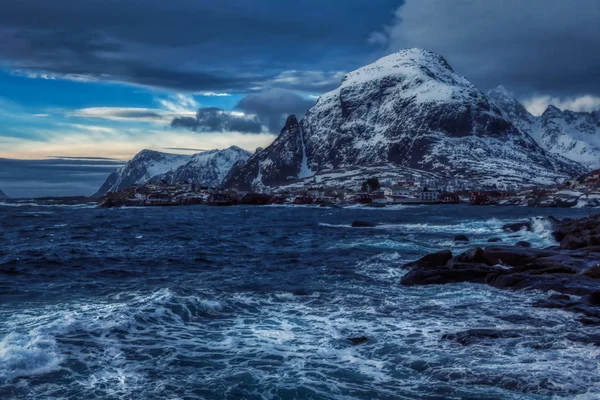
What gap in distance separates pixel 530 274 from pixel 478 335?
45.5 ft

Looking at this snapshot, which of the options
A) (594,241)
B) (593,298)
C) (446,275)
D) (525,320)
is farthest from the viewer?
(594,241)

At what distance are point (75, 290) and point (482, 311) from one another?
23033 mm

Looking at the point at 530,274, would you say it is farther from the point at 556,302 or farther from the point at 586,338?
the point at 586,338

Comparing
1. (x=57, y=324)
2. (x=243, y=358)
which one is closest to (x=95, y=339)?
(x=57, y=324)

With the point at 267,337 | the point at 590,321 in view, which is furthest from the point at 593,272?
the point at 267,337

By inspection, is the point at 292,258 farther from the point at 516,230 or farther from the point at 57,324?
the point at 516,230

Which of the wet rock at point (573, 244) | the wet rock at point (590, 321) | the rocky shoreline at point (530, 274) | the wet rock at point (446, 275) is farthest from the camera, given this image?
the wet rock at point (573, 244)

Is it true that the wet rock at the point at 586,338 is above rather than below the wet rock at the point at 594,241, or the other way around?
below

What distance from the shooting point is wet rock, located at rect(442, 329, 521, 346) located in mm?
20625

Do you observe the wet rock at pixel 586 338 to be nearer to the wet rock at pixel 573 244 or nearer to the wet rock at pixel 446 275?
the wet rock at pixel 446 275

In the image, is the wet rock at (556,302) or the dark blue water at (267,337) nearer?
the dark blue water at (267,337)

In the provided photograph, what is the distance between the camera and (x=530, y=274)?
108ft

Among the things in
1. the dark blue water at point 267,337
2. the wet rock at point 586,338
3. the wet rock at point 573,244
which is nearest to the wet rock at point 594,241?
the wet rock at point 573,244

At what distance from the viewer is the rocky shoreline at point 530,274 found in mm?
23828
